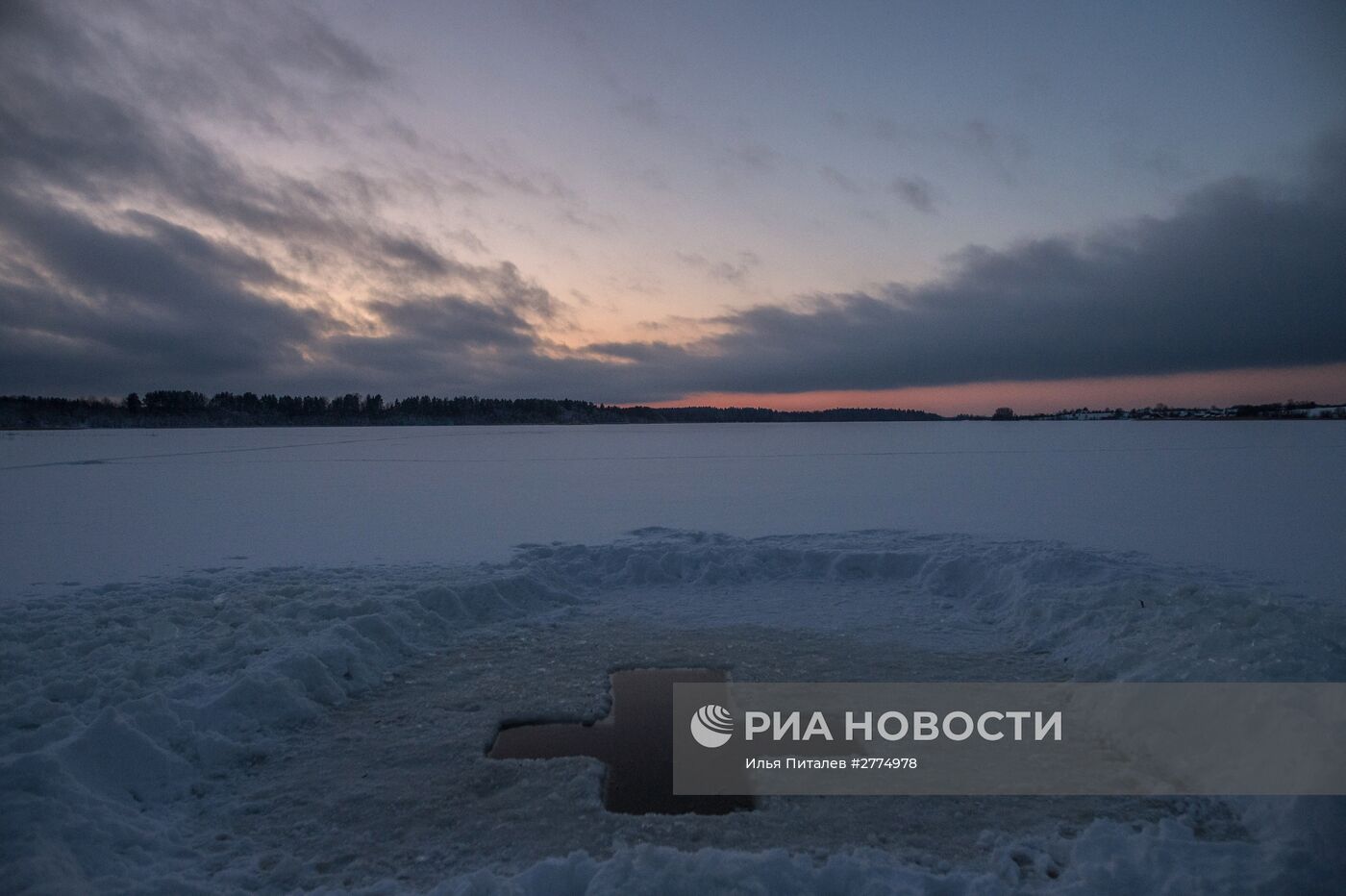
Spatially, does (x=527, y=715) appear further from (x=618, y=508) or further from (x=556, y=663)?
(x=618, y=508)

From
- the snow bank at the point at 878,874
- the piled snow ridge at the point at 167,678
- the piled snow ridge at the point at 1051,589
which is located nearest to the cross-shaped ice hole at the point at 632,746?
the snow bank at the point at 878,874

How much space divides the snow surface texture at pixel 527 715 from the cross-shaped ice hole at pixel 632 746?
19 centimetres

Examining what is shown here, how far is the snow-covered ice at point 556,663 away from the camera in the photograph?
144 inches

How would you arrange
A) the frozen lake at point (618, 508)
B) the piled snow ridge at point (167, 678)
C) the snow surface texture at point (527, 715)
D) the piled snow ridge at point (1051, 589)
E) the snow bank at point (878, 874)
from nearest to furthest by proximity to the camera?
the snow bank at point (878, 874)
the snow surface texture at point (527, 715)
the piled snow ridge at point (167, 678)
the piled snow ridge at point (1051, 589)
the frozen lake at point (618, 508)

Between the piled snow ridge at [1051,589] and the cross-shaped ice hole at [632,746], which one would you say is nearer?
the cross-shaped ice hole at [632,746]

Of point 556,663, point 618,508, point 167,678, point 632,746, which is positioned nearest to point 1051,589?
point 632,746

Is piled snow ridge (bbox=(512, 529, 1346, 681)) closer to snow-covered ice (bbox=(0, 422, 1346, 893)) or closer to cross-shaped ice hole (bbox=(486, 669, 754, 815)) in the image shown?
snow-covered ice (bbox=(0, 422, 1346, 893))

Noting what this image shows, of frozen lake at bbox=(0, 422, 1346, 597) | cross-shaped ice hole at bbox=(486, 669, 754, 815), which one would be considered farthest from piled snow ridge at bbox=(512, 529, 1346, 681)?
cross-shaped ice hole at bbox=(486, 669, 754, 815)

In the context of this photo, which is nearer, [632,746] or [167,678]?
[632,746]

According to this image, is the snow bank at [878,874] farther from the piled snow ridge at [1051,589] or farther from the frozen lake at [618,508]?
the frozen lake at [618,508]

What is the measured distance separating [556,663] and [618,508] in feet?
32.3

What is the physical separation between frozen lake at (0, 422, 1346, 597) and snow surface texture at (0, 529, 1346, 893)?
1940mm

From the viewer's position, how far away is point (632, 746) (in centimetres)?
515

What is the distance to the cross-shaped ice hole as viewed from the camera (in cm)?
438
